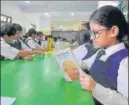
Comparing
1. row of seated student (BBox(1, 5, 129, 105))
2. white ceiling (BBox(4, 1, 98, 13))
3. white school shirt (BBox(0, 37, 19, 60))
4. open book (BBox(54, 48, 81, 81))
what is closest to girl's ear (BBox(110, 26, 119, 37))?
row of seated student (BBox(1, 5, 129, 105))

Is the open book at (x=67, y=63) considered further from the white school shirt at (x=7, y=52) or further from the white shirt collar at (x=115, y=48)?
the white school shirt at (x=7, y=52)

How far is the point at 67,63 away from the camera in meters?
1.47

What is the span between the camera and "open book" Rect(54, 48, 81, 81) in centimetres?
137

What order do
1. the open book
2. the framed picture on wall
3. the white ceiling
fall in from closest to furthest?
the open book
the framed picture on wall
the white ceiling

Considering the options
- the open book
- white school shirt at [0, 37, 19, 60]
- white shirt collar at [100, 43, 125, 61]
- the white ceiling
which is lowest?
white school shirt at [0, 37, 19, 60]

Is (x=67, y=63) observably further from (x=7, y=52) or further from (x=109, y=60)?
(x=7, y=52)

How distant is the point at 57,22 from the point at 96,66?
14188mm

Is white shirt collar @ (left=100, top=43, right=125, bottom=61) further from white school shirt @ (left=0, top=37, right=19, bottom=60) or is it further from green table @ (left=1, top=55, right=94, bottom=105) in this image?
white school shirt @ (left=0, top=37, right=19, bottom=60)

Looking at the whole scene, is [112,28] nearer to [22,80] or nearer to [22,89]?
[22,89]

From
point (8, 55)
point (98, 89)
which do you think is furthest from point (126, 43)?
point (8, 55)

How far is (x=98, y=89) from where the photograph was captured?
2.93 feet

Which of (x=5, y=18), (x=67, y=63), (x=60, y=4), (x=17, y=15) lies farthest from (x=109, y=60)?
(x=17, y=15)

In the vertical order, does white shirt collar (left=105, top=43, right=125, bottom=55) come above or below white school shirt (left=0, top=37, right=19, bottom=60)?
above

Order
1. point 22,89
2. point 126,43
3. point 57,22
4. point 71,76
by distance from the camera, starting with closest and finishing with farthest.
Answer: point 126,43, point 22,89, point 71,76, point 57,22
